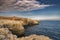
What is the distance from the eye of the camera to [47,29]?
14.4 ft

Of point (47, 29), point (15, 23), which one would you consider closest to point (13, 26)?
point (15, 23)

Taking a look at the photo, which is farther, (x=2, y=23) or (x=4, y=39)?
(x=2, y=23)

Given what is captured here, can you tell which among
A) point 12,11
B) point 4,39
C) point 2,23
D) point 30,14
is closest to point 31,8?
point 30,14

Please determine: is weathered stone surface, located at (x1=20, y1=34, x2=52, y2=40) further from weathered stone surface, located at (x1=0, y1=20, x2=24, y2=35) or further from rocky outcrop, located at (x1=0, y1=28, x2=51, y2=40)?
weathered stone surface, located at (x1=0, y1=20, x2=24, y2=35)

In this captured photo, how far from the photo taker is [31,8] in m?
4.58

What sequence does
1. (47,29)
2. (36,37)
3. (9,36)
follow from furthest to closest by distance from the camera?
(47,29) < (36,37) < (9,36)

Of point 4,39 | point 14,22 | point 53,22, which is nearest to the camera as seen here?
point 4,39

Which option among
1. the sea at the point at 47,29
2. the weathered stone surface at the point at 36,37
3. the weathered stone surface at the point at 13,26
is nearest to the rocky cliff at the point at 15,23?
the weathered stone surface at the point at 13,26

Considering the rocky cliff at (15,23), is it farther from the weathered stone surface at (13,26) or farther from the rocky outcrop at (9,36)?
the rocky outcrop at (9,36)

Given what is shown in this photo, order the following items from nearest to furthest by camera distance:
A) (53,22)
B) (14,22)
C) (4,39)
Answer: (4,39)
(53,22)
(14,22)

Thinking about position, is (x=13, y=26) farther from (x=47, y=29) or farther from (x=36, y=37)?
(x=47, y=29)

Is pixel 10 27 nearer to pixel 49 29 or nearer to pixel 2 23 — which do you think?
pixel 2 23

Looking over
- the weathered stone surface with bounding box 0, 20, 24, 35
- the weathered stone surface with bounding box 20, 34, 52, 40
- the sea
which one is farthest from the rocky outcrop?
the weathered stone surface with bounding box 0, 20, 24, 35

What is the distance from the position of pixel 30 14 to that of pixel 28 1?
389 mm
